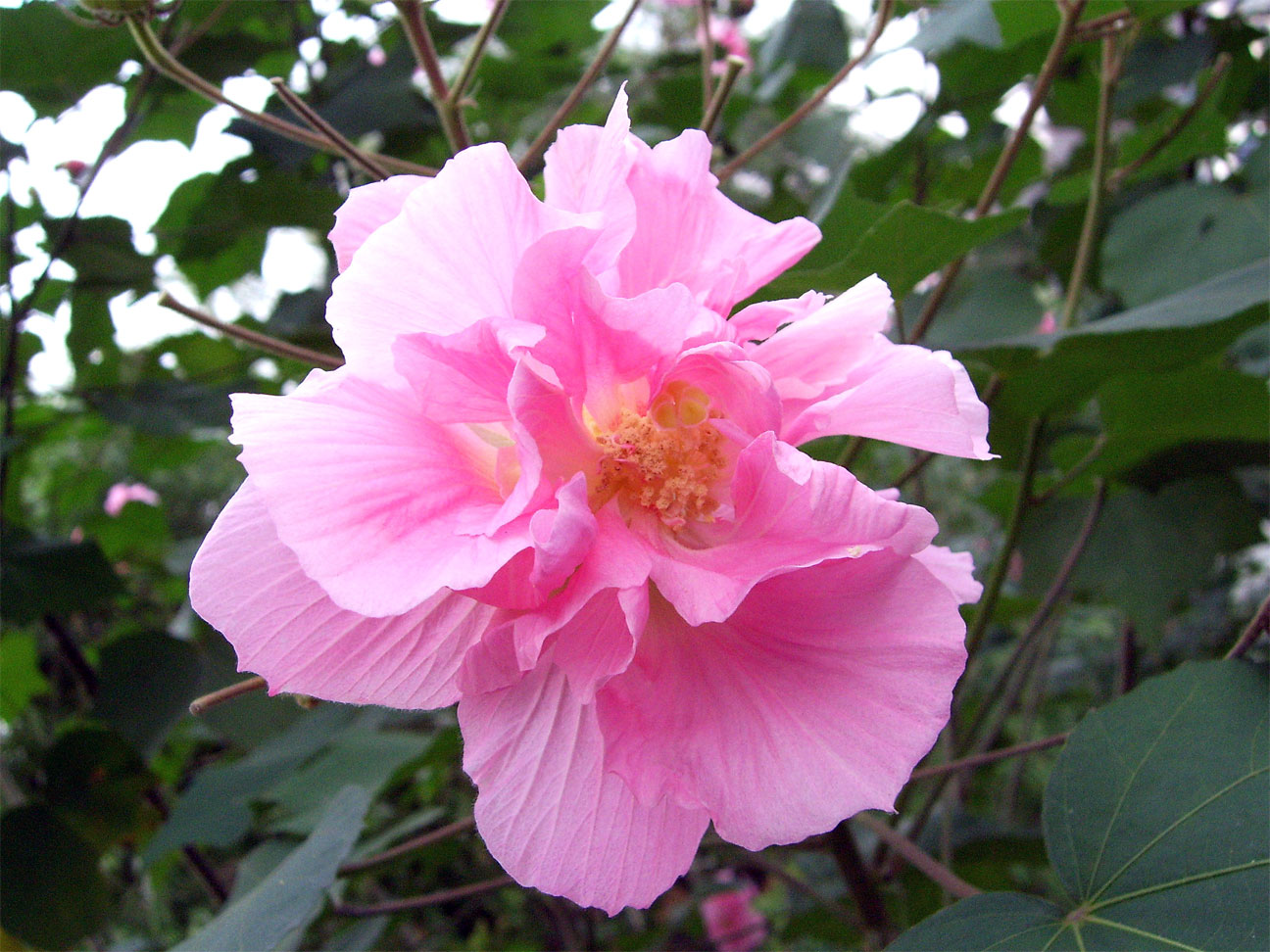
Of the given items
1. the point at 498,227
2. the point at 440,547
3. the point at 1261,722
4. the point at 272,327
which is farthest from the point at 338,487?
the point at 272,327

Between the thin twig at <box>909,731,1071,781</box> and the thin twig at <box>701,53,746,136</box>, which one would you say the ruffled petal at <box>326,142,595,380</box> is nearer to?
the thin twig at <box>701,53,746,136</box>

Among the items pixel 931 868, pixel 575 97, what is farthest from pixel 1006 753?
pixel 575 97

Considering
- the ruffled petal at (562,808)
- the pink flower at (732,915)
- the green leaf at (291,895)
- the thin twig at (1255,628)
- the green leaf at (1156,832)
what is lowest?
the pink flower at (732,915)

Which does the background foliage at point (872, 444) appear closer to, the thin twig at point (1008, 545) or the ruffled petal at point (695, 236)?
the thin twig at point (1008, 545)

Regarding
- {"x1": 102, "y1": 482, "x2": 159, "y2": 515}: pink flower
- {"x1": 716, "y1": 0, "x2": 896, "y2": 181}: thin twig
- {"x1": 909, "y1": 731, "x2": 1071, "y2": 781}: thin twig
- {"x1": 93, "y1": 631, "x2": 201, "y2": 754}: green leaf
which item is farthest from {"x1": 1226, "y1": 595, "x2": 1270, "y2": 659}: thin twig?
{"x1": 102, "y1": 482, "x2": 159, "y2": 515}: pink flower

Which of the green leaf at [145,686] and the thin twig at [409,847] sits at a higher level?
the thin twig at [409,847]

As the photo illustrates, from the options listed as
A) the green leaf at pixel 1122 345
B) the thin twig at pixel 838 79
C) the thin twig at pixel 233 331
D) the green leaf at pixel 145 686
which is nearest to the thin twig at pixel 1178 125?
the green leaf at pixel 1122 345

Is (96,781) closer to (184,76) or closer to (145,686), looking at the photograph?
(145,686)

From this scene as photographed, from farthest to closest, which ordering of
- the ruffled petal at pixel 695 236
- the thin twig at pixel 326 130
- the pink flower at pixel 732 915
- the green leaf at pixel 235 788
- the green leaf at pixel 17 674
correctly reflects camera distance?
the pink flower at pixel 732 915, the green leaf at pixel 17 674, the green leaf at pixel 235 788, the thin twig at pixel 326 130, the ruffled petal at pixel 695 236
